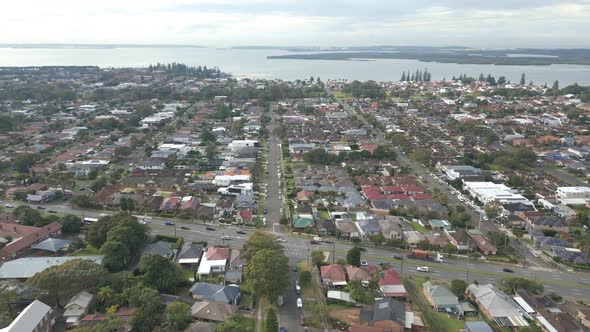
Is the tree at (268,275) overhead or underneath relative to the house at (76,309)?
overhead

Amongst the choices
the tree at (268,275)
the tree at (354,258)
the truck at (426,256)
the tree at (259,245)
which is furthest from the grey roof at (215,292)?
the truck at (426,256)

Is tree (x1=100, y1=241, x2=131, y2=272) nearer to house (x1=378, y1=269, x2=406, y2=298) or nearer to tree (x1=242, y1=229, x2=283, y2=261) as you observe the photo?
tree (x1=242, y1=229, x2=283, y2=261)

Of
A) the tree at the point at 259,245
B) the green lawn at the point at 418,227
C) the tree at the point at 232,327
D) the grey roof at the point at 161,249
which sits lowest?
the green lawn at the point at 418,227

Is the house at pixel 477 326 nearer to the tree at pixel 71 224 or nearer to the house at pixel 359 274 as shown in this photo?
the house at pixel 359 274

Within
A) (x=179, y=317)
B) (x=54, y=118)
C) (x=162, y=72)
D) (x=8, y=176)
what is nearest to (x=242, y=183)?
(x=179, y=317)

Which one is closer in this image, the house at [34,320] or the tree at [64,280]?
the house at [34,320]

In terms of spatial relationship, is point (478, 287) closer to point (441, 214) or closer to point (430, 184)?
point (441, 214)

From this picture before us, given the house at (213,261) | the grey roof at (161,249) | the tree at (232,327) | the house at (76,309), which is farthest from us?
the grey roof at (161,249)

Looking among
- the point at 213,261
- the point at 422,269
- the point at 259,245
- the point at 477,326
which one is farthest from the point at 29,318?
the point at 422,269
